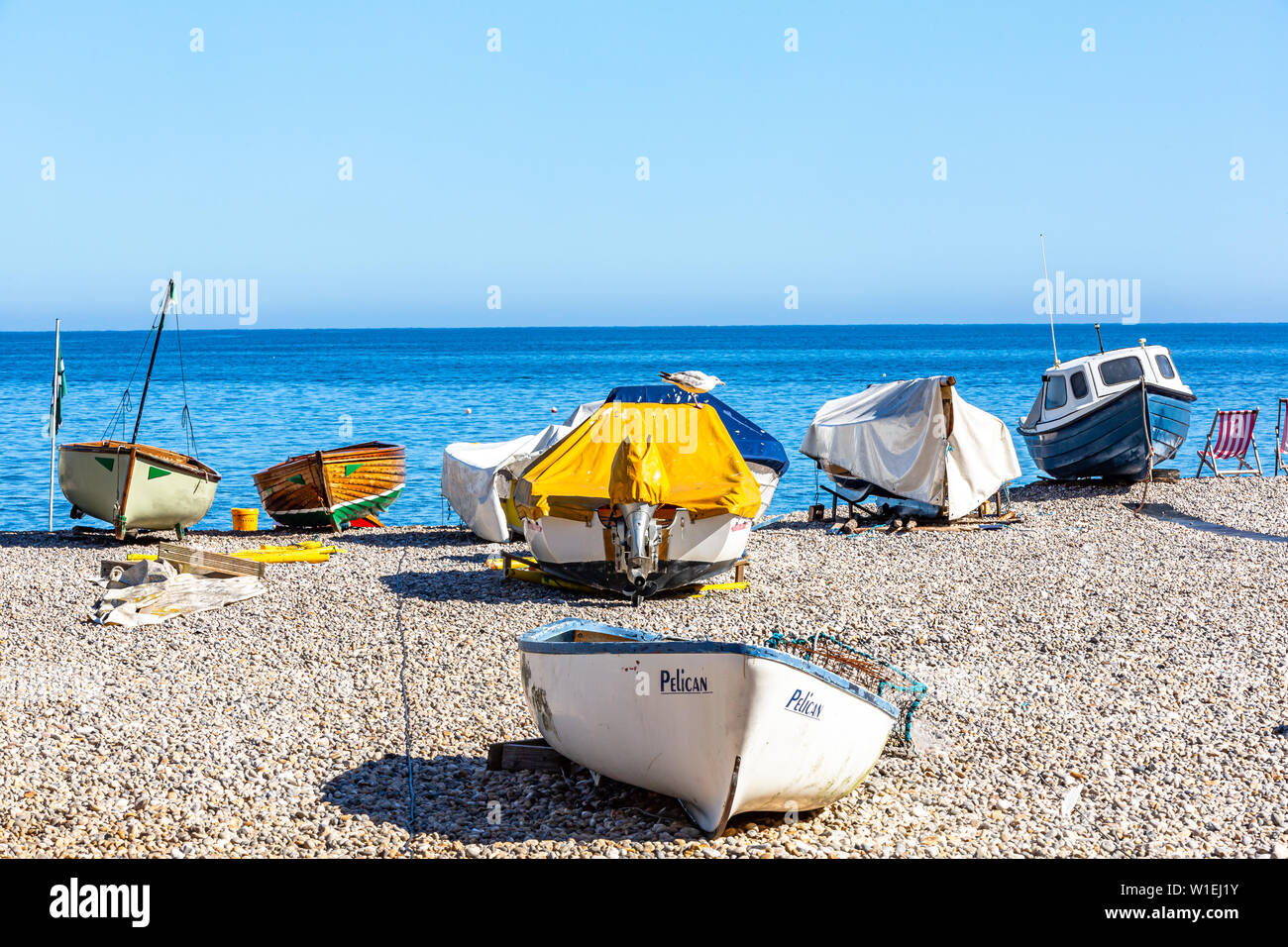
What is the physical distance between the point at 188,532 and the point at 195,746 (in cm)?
1310

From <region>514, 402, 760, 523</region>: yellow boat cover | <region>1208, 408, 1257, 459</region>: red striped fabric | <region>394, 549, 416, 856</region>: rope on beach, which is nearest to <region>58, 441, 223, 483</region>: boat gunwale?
<region>394, 549, 416, 856</region>: rope on beach

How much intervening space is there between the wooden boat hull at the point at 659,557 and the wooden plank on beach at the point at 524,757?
224 inches

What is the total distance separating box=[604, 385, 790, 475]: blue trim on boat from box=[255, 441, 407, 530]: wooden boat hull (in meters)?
6.96

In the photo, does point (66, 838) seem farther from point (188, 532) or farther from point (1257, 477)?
point (1257, 477)

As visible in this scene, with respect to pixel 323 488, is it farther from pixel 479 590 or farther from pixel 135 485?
pixel 479 590

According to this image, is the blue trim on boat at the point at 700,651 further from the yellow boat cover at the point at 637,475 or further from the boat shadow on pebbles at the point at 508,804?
the yellow boat cover at the point at 637,475

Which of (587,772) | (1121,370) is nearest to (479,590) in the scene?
(587,772)

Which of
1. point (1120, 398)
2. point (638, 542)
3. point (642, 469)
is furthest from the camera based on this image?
point (1120, 398)

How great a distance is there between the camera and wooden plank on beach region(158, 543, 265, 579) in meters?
14.4

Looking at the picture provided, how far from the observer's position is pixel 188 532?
67.1ft

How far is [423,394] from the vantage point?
71.1 m

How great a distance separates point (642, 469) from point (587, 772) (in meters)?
5.96

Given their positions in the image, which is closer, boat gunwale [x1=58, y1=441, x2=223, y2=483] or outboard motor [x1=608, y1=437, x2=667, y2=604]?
outboard motor [x1=608, y1=437, x2=667, y2=604]
